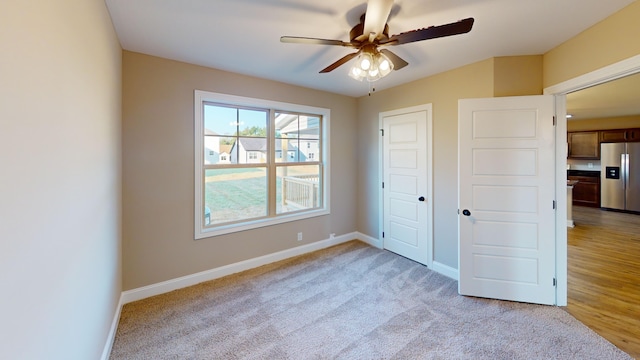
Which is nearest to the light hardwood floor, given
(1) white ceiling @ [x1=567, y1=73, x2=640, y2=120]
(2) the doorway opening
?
(2) the doorway opening

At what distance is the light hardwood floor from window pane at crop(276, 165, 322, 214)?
323cm

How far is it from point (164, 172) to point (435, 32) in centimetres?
281

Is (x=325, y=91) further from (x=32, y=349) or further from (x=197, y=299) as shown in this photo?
(x=32, y=349)

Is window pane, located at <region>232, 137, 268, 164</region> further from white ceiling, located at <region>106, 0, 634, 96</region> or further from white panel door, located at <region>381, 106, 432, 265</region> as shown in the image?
white panel door, located at <region>381, 106, 432, 265</region>

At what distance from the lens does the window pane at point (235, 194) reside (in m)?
3.19

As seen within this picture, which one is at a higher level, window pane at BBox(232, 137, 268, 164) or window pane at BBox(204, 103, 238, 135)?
window pane at BBox(204, 103, 238, 135)

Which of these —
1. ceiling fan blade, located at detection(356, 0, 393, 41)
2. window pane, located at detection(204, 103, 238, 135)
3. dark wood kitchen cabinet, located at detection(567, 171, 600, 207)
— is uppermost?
ceiling fan blade, located at detection(356, 0, 393, 41)

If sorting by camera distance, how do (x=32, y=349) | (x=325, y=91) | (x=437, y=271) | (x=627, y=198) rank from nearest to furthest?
(x=32, y=349) → (x=437, y=271) → (x=325, y=91) → (x=627, y=198)

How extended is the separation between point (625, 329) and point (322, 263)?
9.53 ft

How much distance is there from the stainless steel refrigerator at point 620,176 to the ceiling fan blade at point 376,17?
27.4 feet

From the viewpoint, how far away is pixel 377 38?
1822 millimetres

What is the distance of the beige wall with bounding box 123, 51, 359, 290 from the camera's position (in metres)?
2.56

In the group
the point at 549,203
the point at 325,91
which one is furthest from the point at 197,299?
the point at 549,203

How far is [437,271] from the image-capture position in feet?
10.8
